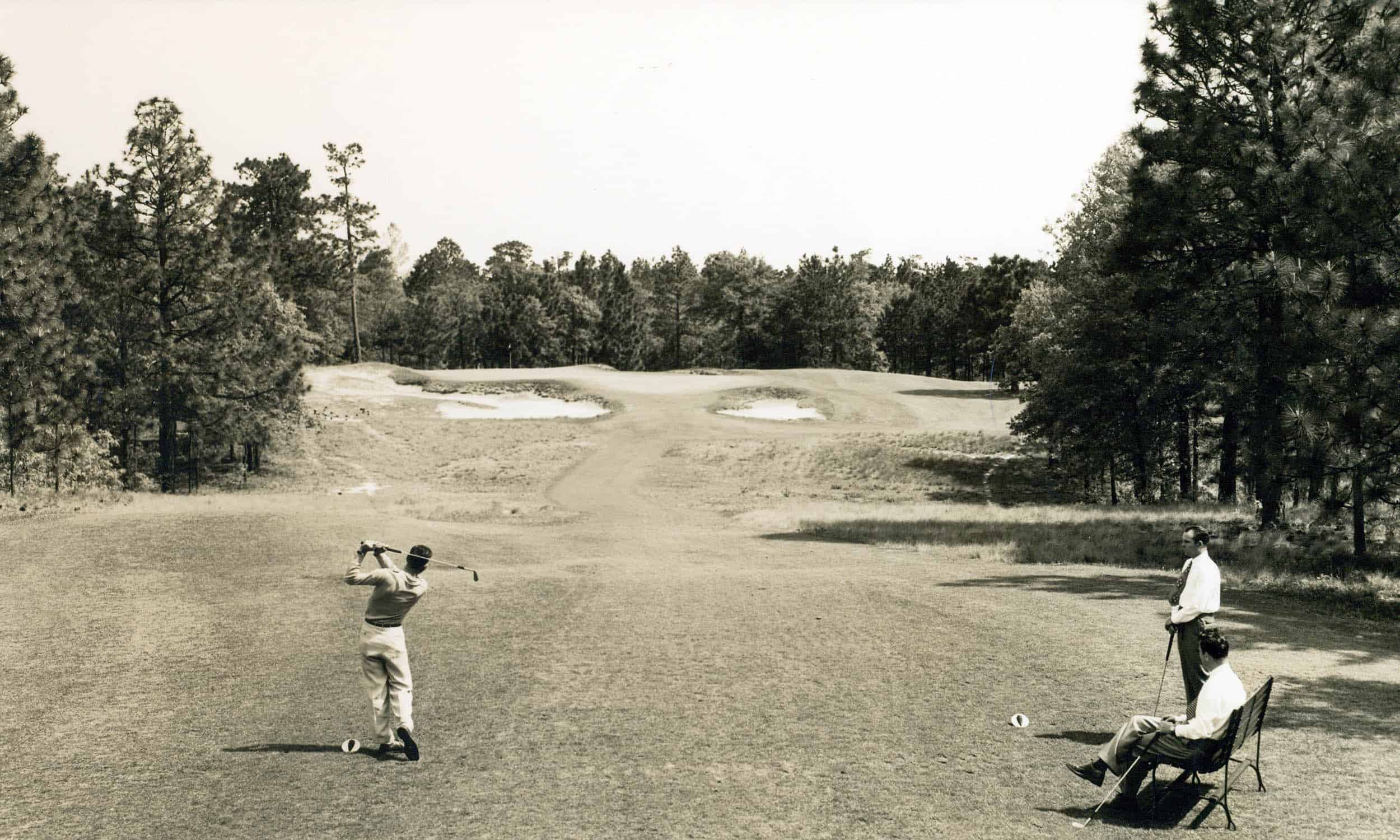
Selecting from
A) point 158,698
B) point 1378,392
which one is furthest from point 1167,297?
point 158,698

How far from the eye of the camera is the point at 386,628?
1139cm

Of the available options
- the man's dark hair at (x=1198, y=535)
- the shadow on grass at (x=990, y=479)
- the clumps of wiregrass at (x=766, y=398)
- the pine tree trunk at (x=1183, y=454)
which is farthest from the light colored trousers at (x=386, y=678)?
the clumps of wiregrass at (x=766, y=398)

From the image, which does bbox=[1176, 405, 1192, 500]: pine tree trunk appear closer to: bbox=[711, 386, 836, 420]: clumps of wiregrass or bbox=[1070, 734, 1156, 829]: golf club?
bbox=[711, 386, 836, 420]: clumps of wiregrass

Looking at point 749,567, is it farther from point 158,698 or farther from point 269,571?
point 158,698

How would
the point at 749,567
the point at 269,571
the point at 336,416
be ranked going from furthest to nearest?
1. the point at 336,416
2. the point at 749,567
3. the point at 269,571

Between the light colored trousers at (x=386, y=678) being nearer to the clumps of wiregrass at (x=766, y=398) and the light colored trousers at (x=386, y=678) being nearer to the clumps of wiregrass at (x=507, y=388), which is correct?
the clumps of wiregrass at (x=766, y=398)

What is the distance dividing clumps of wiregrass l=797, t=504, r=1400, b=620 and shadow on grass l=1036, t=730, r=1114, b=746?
443 inches

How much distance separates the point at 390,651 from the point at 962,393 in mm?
76424

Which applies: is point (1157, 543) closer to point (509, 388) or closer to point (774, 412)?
point (774, 412)

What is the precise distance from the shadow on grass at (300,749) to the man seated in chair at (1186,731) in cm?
739

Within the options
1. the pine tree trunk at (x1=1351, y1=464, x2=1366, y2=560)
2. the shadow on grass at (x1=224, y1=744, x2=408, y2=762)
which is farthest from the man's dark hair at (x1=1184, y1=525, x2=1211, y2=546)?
the pine tree trunk at (x1=1351, y1=464, x2=1366, y2=560)

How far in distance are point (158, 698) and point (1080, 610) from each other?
49.8 feet

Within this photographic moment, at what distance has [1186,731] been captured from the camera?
960cm

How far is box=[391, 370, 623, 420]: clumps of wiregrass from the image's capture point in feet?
240
